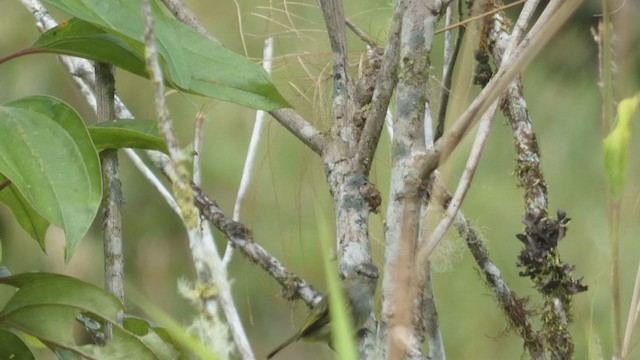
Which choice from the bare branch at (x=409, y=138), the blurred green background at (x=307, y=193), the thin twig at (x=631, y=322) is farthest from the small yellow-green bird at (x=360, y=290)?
the blurred green background at (x=307, y=193)

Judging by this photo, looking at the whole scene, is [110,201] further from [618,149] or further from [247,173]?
[618,149]

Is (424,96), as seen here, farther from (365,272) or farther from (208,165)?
(208,165)

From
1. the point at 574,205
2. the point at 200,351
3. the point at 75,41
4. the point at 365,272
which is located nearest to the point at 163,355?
the point at 365,272

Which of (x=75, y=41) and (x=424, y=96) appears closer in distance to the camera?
(x=424, y=96)

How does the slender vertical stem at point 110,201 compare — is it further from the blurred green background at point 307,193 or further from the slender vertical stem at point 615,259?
the slender vertical stem at point 615,259

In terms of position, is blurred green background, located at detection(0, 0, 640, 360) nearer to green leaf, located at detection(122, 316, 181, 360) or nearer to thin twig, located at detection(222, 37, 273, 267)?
thin twig, located at detection(222, 37, 273, 267)
